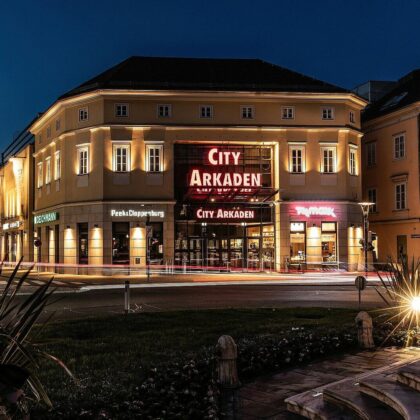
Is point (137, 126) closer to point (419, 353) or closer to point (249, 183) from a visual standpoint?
point (249, 183)

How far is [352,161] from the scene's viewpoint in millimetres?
40625

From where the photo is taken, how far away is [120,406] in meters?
6.54

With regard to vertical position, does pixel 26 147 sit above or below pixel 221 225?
above

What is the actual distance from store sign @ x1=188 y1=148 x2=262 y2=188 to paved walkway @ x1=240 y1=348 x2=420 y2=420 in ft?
92.2

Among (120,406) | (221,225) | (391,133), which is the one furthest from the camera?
(391,133)

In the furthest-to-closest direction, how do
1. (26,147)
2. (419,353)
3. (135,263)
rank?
(26,147) < (135,263) < (419,353)

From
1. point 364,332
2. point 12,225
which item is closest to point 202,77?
point 12,225

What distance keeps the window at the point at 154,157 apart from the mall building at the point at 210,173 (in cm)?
7

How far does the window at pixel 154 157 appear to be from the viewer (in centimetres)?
3841

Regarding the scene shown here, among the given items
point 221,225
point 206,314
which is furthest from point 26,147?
point 206,314

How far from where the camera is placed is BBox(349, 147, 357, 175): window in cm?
4038

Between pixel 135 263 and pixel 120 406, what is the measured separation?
3162 centimetres

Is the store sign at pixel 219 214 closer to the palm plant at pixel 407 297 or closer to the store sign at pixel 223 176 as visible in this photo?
the store sign at pixel 223 176

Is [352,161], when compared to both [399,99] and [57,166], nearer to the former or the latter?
[399,99]
